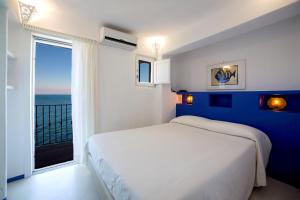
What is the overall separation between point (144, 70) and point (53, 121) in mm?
2643

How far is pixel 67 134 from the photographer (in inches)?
144

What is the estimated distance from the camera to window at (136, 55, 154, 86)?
3.27m

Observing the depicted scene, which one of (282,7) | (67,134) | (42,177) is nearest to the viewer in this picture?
(282,7)

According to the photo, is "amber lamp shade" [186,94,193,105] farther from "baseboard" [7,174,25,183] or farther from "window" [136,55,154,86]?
"baseboard" [7,174,25,183]

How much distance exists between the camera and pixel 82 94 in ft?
8.03

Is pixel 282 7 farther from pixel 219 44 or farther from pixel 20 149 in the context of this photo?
pixel 20 149

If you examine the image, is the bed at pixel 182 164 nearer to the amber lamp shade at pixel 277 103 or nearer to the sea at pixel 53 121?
the amber lamp shade at pixel 277 103

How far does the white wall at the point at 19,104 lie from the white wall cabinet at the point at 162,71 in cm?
233

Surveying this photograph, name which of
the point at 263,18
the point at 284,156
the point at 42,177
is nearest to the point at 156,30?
the point at 263,18

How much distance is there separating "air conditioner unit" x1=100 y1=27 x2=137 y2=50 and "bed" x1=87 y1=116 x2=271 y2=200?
5.60ft

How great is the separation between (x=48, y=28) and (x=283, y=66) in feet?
12.0

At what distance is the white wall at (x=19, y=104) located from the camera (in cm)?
197

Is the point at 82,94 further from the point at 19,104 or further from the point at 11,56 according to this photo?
the point at 11,56

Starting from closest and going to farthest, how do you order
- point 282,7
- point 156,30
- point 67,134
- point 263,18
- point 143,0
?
1. point 282,7
2. point 263,18
3. point 143,0
4. point 156,30
5. point 67,134
